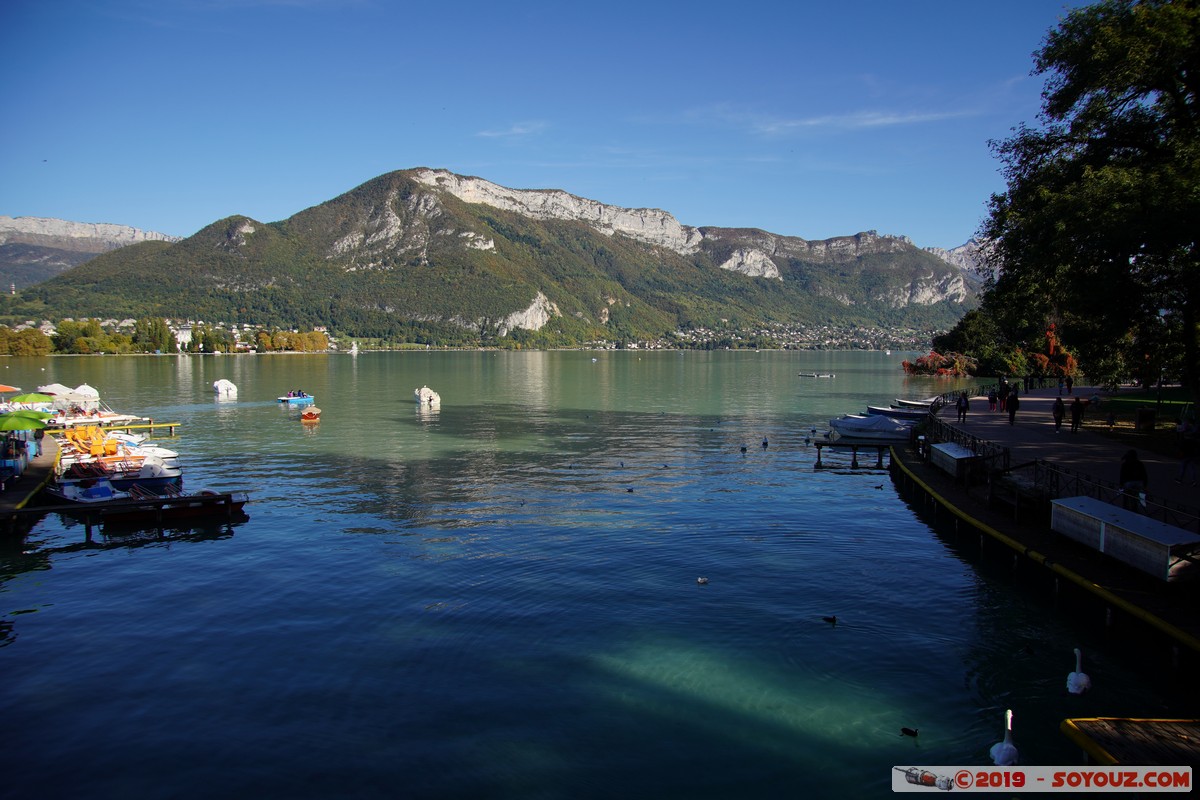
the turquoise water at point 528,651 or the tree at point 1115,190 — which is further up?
the tree at point 1115,190

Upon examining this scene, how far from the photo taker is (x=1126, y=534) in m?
17.4

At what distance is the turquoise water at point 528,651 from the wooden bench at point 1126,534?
1.97m

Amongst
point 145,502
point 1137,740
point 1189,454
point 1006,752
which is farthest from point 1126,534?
point 145,502

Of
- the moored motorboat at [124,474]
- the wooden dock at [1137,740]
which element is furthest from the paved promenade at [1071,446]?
the moored motorboat at [124,474]

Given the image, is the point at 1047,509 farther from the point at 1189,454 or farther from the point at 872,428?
the point at 872,428

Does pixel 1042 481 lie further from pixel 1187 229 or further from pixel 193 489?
pixel 193 489

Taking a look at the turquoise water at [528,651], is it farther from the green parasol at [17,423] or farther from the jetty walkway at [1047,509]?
the green parasol at [17,423]

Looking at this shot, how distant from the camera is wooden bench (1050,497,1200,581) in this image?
51.6ft

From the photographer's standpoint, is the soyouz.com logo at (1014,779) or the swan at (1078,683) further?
the swan at (1078,683)

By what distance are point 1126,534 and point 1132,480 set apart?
4302 mm

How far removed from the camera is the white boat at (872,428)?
162ft

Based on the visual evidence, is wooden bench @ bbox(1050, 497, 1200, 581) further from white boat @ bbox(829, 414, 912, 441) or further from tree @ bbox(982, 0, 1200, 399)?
white boat @ bbox(829, 414, 912, 441)

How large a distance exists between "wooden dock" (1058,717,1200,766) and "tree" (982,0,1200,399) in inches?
620

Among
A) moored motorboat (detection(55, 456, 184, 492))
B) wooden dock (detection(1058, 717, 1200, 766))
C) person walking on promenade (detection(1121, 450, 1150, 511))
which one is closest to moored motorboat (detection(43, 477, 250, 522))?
moored motorboat (detection(55, 456, 184, 492))
